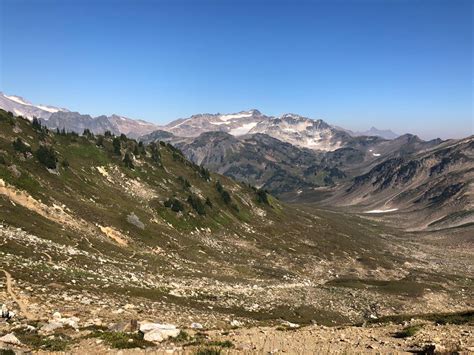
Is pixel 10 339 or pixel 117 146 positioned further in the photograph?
pixel 117 146

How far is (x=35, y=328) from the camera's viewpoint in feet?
66.1

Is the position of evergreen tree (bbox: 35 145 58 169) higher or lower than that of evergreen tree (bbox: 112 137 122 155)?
lower

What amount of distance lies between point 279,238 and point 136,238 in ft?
174

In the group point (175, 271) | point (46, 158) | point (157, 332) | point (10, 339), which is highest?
point (46, 158)

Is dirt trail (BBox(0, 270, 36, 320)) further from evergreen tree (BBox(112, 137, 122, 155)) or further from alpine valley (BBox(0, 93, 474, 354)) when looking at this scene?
evergreen tree (BBox(112, 137, 122, 155))

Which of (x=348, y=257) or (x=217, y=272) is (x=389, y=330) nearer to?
(x=217, y=272)

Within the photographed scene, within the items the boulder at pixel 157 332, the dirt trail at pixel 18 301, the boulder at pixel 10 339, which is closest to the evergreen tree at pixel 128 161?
the dirt trail at pixel 18 301

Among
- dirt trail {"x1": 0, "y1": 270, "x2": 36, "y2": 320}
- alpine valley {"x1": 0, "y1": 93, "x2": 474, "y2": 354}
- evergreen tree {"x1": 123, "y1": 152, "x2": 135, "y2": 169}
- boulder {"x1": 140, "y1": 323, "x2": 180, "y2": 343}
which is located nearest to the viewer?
boulder {"x1": 140, "y1": 323, "x2": 180, "y2": 343}

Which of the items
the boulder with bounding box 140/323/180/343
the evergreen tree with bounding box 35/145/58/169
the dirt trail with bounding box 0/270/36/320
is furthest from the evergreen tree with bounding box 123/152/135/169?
the boulder with bounding box 140/323/180/343

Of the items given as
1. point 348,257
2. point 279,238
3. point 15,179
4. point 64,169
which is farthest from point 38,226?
point 348,257

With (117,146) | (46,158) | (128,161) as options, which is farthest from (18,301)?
(117,146)

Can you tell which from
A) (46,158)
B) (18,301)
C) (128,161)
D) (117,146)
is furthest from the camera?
(117,146)

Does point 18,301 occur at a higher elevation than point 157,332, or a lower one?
lower

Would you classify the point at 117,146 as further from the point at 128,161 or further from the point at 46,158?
the point at 46,158
